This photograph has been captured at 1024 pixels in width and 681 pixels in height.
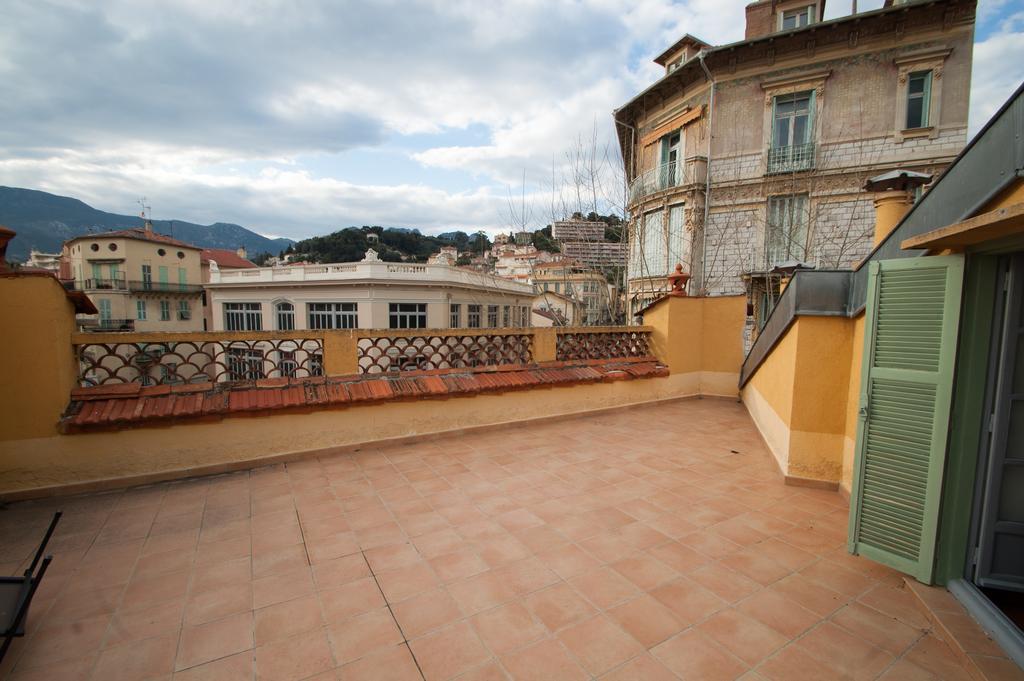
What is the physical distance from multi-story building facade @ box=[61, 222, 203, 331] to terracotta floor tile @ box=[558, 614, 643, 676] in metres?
43.5

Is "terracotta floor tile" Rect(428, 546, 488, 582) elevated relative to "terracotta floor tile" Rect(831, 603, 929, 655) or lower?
lower

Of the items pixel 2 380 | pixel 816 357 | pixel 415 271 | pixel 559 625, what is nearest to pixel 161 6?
pixel 2 380

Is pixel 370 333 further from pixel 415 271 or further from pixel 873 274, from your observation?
pixel 415 271

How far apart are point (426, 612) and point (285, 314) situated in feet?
73.9

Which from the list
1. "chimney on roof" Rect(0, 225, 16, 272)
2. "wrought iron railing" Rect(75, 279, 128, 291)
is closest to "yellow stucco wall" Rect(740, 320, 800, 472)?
"chimney on roof" Rect(0, 225, 16, 272)

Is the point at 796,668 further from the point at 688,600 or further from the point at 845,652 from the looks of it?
the point at 688,600

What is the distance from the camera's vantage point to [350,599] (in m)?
2.32

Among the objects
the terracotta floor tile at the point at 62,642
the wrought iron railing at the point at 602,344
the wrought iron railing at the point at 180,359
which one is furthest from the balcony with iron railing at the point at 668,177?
the terracotta floor tile at the point at 62,642

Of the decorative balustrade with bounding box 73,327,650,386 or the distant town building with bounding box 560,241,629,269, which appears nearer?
the decorative balustrade with bounding box 73,327,650,386

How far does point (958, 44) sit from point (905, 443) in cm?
1400

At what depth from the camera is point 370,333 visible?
4824 mm

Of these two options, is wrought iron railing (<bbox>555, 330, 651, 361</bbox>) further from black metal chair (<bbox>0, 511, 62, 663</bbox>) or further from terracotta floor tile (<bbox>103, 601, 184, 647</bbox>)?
black metal chair (<bbox>0, 511, 62, 663</bbox>)

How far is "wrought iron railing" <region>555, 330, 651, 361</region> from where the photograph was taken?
20.9 feet

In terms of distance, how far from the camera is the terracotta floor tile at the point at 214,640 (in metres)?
1.92
